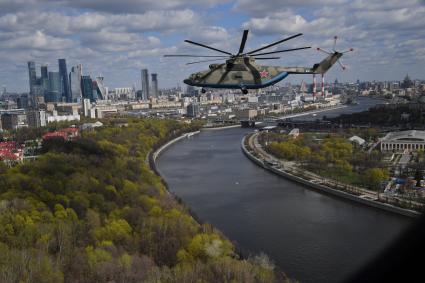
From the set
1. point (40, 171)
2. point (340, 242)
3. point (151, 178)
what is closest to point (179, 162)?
point (151, 178)

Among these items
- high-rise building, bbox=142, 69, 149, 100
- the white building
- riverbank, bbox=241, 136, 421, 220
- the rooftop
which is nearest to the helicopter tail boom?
riverbank, bbox=241, 136, 421, 220

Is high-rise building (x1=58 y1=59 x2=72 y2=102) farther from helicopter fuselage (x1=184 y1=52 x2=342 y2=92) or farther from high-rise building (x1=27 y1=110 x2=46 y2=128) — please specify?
helicopter fuselage (x1=184 y1=52 x2=342 y2=92)

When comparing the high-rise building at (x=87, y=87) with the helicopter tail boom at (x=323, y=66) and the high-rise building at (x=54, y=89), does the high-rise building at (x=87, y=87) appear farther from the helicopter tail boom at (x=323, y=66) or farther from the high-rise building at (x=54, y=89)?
the helicopter tail boom at (x=323, y=66)

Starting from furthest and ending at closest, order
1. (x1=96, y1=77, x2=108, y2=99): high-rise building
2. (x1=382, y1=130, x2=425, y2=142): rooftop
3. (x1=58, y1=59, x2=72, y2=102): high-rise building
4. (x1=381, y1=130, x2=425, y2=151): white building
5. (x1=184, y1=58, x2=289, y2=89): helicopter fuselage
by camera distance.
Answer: (x1=96, y1=77, x2=108, y2=99): high-rise building
(x1=58, y1=59, x2=72, y2=102): high-rise building
(x1=382, y1=130, x2=425, y2=142): rooftop
(x1=381, y1=130, x2=425, y2=151): white building
(x1=184, y1=58, x2=289, y2=89): helicopter fuselage

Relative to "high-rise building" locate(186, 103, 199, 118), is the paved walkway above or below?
below

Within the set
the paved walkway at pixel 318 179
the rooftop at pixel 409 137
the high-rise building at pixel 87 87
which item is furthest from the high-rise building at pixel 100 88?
the rooftop at pixel 409 137

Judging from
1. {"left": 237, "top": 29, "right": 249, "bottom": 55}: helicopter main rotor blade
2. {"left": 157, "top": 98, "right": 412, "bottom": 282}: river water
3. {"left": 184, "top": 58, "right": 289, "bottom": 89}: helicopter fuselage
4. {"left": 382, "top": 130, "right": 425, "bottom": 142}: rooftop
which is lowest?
{"left": 157, "top": 98, "right": 412, "bottom": 282}: river water

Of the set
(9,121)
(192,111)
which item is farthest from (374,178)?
(192,111)
